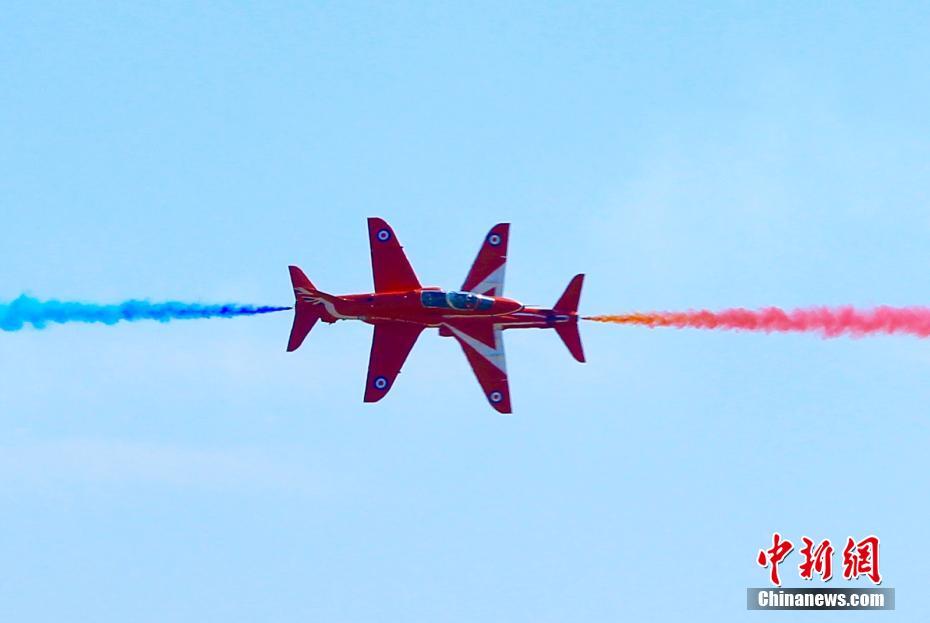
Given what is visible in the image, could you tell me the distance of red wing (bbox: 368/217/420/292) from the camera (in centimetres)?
7394

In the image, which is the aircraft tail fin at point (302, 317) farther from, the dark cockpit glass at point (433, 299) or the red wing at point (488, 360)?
the red wing at point (488, 360)

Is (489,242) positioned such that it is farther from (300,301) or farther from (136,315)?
(136,315)

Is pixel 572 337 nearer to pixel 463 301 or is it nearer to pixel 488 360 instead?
pixel 488 360

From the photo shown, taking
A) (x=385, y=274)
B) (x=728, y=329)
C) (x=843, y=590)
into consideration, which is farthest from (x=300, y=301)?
(x=843, y=590)

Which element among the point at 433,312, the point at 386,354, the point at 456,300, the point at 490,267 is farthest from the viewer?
the point at 386,354

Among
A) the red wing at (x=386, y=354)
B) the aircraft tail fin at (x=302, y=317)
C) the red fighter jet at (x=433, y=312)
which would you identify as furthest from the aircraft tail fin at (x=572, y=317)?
the aircraft tail fin at (x=302, y=317)

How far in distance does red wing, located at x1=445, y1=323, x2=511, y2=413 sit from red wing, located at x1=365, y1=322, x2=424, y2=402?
4.91 ft

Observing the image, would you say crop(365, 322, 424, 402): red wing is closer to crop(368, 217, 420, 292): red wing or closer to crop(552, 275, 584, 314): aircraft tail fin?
crop(368, 217, 420, 292): red wing

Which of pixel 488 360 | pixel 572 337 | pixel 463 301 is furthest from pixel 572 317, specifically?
pixel 463 301

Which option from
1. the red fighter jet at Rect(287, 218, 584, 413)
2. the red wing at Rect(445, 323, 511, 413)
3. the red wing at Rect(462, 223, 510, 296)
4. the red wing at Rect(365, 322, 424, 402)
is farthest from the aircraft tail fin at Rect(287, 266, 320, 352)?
the red wing at Rect(462, 223, 510, 296)

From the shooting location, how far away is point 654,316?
75.1m

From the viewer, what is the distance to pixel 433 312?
240 ft

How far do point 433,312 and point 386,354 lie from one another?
2195 millimetres

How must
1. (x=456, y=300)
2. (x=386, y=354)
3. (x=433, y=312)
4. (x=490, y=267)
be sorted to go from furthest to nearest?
1. (x=386, y=354)
2. (x=490, y=267)
3. (x=433, y=312)
4. (x=456, y=300)
